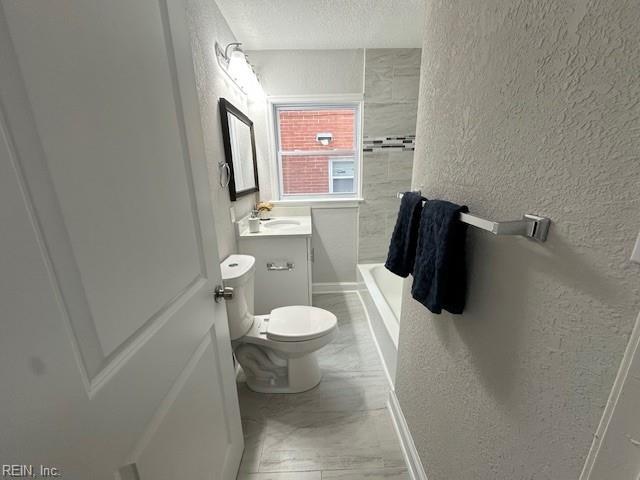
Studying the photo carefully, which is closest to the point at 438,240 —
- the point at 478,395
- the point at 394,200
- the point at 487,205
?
the point at 487,205

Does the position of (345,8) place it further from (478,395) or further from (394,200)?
(478,395)

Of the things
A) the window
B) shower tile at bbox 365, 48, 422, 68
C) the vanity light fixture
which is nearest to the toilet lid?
the window

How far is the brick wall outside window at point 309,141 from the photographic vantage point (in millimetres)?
2602

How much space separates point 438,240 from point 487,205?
14 centimetres

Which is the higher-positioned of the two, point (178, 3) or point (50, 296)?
point (178, 3)

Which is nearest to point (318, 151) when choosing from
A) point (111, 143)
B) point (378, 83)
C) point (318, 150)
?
point (318, 150)

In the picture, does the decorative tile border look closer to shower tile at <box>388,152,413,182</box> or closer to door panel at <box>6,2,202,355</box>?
shower tile at <box>388,152,413,182</box>

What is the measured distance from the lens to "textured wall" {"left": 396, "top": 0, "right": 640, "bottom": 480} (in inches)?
14.4

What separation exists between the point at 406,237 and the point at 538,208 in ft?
1.37

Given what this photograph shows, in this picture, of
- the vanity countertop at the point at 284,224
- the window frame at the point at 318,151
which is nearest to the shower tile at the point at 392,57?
the window frame at the point at 318,151

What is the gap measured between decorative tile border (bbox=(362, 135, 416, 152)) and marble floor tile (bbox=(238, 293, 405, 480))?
1821 mm

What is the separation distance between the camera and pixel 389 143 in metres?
2.45

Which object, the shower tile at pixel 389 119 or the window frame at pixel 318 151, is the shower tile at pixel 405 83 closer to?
the shower tile at pixel 389 119

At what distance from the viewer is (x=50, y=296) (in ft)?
1.16
